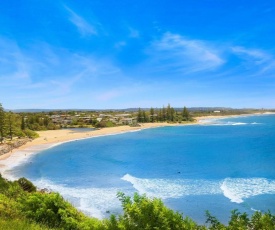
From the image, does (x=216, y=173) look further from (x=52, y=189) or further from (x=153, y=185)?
(x=52, y=189)

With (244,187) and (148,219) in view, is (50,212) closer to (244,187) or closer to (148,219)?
(148,219)

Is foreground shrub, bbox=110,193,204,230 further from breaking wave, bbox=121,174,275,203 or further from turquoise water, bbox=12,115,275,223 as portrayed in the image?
breaking wave, bbox=121,174,275,203

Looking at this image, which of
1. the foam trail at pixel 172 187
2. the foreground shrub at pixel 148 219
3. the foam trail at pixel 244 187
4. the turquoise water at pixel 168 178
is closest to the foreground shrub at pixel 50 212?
the foreground shrub at pixel 148 219

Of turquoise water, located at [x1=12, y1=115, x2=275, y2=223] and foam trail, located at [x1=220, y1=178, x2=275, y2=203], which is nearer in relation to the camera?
turquoise water, located at [x1=12, y1=115, x2=275, y2=223]

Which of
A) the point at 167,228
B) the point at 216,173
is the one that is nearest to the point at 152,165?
the point at 216,173

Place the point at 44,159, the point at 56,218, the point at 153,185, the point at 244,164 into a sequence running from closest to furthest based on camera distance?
1. the point at 56,218
2. the point at 153,185
3. the point at 244,164
4. the point at 44,159

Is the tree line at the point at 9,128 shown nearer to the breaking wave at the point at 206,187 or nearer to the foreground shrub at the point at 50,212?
the breaking wave at the point at 206,187

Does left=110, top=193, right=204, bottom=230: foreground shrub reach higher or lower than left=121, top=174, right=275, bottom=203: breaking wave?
higher

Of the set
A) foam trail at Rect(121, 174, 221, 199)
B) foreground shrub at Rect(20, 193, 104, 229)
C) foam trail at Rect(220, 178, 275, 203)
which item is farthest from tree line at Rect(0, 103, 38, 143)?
foreground shrub at Rect(20, 193, 104, 229)

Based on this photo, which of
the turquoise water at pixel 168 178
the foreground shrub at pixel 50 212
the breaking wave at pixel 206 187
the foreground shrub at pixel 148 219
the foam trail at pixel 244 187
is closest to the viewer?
the foreground shrub at pixel 148 219

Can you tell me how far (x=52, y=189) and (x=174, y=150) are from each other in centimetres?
3818

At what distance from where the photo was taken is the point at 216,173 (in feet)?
136

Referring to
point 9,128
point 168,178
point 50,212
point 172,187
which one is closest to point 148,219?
point 50,212

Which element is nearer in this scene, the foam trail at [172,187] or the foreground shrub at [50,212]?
the foreground shrub at [50,212]
